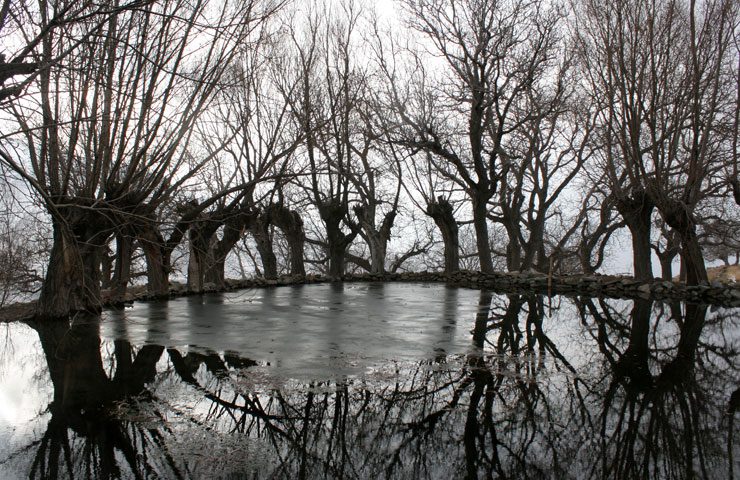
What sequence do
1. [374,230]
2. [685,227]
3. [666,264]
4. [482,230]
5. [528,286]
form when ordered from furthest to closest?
[666,264]
[374,230]
[482,230]
[528,286]
[685,227]

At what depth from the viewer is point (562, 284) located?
13.0 m

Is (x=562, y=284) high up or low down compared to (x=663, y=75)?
down

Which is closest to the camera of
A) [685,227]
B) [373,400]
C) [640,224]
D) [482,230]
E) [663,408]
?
[663,408]

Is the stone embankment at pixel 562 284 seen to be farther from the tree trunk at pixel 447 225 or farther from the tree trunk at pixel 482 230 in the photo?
the tree trunk at pixel 482 230

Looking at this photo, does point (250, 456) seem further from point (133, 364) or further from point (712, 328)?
point (712, 328)

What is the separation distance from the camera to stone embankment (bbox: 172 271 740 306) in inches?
388

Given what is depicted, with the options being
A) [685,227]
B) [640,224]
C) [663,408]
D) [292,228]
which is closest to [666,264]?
[640,224]

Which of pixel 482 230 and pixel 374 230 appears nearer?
pixel 482 230

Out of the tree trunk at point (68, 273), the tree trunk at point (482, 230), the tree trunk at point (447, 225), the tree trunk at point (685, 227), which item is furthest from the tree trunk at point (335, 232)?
the tree trunk at point (685, 227)

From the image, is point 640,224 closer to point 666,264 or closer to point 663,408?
point 663,408

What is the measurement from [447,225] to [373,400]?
47.6 ft

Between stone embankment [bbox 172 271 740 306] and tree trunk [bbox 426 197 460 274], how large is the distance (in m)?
0.71

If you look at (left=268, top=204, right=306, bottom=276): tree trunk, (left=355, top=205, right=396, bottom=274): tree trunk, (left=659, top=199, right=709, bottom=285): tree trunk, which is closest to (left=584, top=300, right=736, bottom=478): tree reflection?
(left=659, top=199, right=709, bottom=285): tree trunk

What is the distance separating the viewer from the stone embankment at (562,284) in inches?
388
